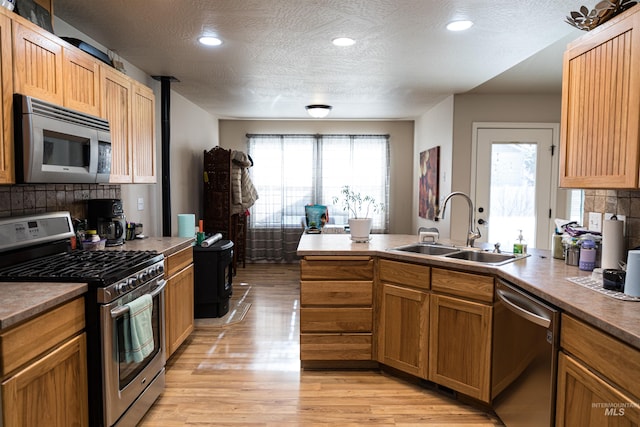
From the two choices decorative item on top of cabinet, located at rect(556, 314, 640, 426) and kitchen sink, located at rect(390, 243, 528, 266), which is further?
kitchen sink, located at rect(390, 243, 528, 266)

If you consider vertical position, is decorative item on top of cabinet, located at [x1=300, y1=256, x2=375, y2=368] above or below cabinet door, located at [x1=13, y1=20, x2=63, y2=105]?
below

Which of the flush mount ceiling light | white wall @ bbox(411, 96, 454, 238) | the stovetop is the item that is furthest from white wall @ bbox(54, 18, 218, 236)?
white wall @ bbox(411, 96, 454, 238)

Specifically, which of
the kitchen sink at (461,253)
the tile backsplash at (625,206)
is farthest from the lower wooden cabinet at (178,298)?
the tile backsplash at (625,206)

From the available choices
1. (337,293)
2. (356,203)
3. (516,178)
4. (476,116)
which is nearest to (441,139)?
(476,116)

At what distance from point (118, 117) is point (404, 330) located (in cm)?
244

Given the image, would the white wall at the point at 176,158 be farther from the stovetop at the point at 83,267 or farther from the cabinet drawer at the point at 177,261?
the stovetop at the point at 83,267

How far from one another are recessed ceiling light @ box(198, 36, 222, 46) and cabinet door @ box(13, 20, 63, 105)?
105cm

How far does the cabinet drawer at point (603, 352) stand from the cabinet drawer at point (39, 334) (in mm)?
2013

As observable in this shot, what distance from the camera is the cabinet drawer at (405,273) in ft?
8.47

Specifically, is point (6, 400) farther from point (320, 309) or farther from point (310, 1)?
point (310, 1)

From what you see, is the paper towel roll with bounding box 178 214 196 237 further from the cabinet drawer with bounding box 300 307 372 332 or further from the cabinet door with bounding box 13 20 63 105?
the cabinet door with bounding box 13 20 63 105

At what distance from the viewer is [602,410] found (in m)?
1.39

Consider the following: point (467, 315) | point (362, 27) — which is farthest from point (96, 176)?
point (467, 315)

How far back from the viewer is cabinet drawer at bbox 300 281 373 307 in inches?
113
